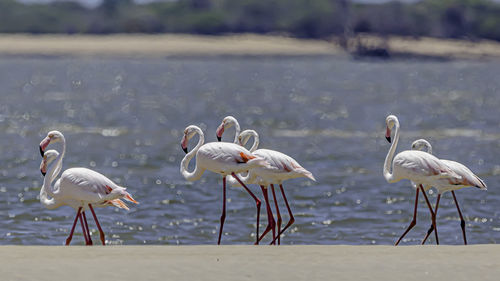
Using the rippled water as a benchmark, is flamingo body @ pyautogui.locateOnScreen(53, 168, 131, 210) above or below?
above

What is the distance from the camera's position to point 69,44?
13500 centimetres

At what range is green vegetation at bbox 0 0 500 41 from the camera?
9550cm

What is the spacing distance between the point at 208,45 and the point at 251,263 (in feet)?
394

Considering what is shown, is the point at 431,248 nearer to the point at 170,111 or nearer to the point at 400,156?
the point at 400,156

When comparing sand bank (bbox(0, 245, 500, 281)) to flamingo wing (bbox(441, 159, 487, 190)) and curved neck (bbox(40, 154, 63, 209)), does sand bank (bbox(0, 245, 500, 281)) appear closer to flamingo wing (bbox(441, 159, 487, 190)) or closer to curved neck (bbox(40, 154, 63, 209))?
flamingo wing (bbox(441, 159, 487, 190))

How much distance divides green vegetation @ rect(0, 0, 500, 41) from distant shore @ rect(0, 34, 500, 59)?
4.42 feet

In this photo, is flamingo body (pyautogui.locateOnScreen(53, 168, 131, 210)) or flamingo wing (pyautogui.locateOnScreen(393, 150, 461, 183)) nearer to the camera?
flamingo body (pyautogui.locateOnScreen(53, 168, 131, 210))

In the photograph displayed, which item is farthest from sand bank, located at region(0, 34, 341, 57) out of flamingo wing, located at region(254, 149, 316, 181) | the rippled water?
flamingo wing, located at region(254, 149, 316, 181)

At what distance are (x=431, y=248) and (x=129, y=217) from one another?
6463 millimetres

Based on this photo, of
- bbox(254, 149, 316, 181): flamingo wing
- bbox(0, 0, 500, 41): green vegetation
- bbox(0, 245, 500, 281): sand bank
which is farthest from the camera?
bbox(0, 0, 500, 41): green vegetation

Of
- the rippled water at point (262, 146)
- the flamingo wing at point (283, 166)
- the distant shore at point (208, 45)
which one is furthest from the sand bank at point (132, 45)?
the flamingo wing at point (283, 166)

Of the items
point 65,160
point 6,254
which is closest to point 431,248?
point 6,254

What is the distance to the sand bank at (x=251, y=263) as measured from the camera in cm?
894

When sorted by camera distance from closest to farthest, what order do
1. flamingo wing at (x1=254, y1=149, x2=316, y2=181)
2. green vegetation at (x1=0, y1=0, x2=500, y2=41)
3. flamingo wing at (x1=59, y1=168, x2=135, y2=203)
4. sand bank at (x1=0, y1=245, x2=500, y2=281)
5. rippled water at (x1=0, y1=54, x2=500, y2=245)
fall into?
sand bank at (x1=0, y1=245, x2=500, y2=281) < flamingo wing at (x1=59, y1=168, x2=135, y2=203) < flamingo wing at (x1=254, y1=149, x2=316, y2=181) < rippled water at (x1=0, y1=54, x2=500, y2=245) < green vegetation at (x1=0, y1=0, x2=500, y2=41)
